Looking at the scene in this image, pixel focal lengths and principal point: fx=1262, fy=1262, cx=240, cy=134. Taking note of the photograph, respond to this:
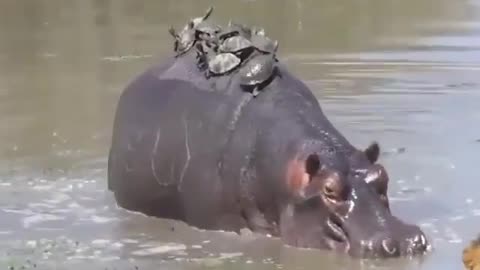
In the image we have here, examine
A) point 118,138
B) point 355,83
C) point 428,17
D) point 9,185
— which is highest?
point 118,138

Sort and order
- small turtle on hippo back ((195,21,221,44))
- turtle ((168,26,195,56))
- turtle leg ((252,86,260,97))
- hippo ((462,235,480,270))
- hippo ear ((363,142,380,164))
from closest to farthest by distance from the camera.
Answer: hippo ((462,235,480,270)) < hippo ear ((363,142,380,164)) < turtle leg ((252,86,260,97)) < small turtle on hippo back ((195,21,221,44)) < turtle ((168,26,195,56))

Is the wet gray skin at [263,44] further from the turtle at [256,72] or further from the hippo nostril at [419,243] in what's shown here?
the hippo nostril at [419,243]

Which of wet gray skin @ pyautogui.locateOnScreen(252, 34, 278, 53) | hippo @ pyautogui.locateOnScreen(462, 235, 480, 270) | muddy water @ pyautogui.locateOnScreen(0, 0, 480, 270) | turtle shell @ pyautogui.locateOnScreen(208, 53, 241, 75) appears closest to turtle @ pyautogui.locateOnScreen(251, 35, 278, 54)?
wet gray skin @ pyautogui.locateOnScreen(252, 34, 278, 53)

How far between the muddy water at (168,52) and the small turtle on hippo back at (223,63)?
2.91ft

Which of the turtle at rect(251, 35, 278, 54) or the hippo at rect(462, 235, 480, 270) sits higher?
the turtle at rect(251, 35, 278, 54)

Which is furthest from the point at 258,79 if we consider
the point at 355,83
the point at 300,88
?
the point at 355,83

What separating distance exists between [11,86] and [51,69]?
1.24 metres

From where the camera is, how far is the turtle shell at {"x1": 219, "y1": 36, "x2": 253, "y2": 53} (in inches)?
277

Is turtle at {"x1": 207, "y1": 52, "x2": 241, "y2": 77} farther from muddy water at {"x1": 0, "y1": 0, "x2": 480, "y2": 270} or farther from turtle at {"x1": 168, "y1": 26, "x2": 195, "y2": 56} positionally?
muddy water at {"x1": 0, "y1": 0, "x2": 480, "y2": 270}

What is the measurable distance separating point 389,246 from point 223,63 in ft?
5.52

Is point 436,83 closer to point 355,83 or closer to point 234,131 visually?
point 355,83

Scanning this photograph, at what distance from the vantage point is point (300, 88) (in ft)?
23.3

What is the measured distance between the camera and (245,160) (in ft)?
21.7

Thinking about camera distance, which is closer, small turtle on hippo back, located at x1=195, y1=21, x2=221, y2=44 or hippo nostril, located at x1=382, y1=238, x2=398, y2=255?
hippo nostril, located at x1=382, y1=238, x2=398, y2=255
